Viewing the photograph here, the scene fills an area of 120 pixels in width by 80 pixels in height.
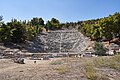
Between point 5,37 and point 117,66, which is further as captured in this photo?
point 5,37

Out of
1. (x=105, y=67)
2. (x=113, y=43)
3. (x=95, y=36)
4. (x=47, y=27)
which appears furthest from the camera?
(x=47, y=27)

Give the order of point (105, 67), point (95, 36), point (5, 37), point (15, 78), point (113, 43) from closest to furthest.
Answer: point (15, 78) < point (105, 67) < point (5, 37) < point (113, 43) < point (95, 36)

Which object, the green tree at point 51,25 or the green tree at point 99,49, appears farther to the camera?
the green tree at point 51,25

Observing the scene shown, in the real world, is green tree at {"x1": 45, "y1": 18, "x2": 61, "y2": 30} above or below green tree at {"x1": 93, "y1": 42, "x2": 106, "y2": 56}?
above

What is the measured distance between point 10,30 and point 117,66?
120 ft

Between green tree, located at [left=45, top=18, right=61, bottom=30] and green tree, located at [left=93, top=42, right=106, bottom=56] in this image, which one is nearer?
green tree, located at [left=93, top=42, right=106, bottom=56]

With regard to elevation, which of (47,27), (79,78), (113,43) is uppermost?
(47,27)

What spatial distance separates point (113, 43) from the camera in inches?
2210

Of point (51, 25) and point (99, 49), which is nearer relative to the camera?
point (99, 49)

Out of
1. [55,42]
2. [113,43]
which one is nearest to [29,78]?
[113,43]

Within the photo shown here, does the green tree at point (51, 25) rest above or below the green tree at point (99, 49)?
above

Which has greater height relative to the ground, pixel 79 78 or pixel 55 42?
pixel 55 42

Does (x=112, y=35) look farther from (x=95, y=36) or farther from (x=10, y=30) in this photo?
(x=10, y=30)

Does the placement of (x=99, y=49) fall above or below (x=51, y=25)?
below
